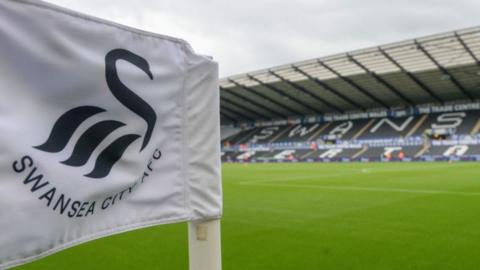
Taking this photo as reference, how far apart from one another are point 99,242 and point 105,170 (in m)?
5.19

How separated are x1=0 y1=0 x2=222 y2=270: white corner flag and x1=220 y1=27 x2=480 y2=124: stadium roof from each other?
3100 centimetres

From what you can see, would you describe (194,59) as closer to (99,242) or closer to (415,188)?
(99,242)

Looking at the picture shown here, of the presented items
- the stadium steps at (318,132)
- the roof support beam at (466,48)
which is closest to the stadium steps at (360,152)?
the stadium steps at (318,132)

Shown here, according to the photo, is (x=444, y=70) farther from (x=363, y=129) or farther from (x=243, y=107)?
(x=243, y=107)

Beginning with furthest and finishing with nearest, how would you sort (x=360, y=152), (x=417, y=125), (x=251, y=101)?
(x=251, y=101) < (x=417, y=125) < (x=360, y=152)

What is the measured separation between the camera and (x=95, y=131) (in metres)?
1.41

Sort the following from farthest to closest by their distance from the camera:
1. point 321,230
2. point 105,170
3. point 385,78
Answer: point 385,78 → point 321,230 → point 105,170

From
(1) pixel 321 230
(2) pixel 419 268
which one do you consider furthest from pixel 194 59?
(1) pixel 321 230

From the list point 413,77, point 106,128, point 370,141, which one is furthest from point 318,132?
point 106,128

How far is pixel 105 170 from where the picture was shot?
4.71 ft

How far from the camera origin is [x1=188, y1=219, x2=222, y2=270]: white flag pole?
161 centimetres

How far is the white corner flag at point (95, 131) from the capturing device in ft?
3.91

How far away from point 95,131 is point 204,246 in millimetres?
616

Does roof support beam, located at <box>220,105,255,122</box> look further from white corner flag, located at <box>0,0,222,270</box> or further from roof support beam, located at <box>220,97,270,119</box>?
white corner flag, located at <box>0,0,222,270</box>
